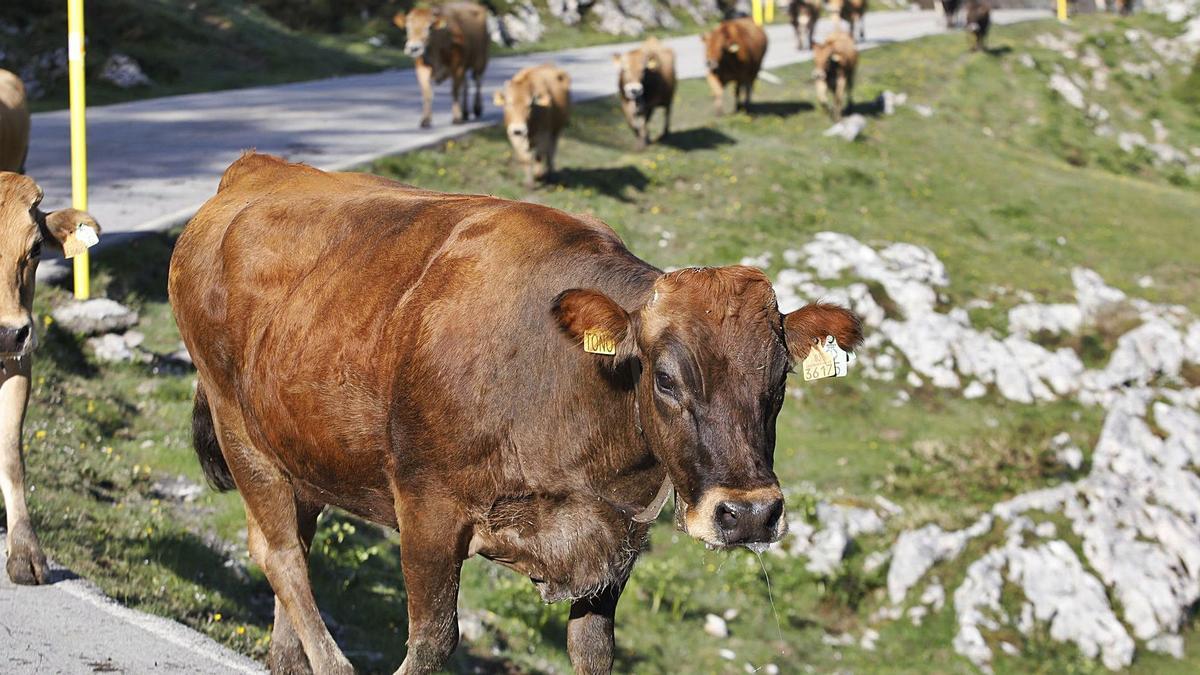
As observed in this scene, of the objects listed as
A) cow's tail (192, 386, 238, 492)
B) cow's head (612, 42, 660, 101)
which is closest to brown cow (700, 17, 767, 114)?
cow's head (612, 42, 660, 101)

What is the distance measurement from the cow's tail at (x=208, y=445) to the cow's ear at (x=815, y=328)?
3.66m

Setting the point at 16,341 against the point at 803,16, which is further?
the point at 803,16

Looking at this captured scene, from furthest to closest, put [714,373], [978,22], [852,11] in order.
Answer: [852,11] → [978,22] → [714,373]

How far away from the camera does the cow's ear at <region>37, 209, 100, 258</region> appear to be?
8062 millimetres

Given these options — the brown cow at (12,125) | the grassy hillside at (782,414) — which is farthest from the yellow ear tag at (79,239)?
the brown cow at (12,125)

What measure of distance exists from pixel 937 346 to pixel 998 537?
434 cm

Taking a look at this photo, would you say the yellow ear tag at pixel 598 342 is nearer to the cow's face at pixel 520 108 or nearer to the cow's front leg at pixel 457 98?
the cow's face at pixel 520 108

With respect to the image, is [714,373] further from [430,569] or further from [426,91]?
[426,91]

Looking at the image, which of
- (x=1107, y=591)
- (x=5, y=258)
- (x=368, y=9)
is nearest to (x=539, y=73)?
(x=1107, y=591)

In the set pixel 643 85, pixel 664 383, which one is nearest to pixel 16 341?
pixel 664 383

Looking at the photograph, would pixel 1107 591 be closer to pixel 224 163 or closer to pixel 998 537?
pixel 998 537

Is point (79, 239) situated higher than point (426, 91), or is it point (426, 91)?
point (79, 239)

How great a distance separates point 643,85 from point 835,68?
→ 294 inches

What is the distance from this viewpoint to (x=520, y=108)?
66.4 feet
